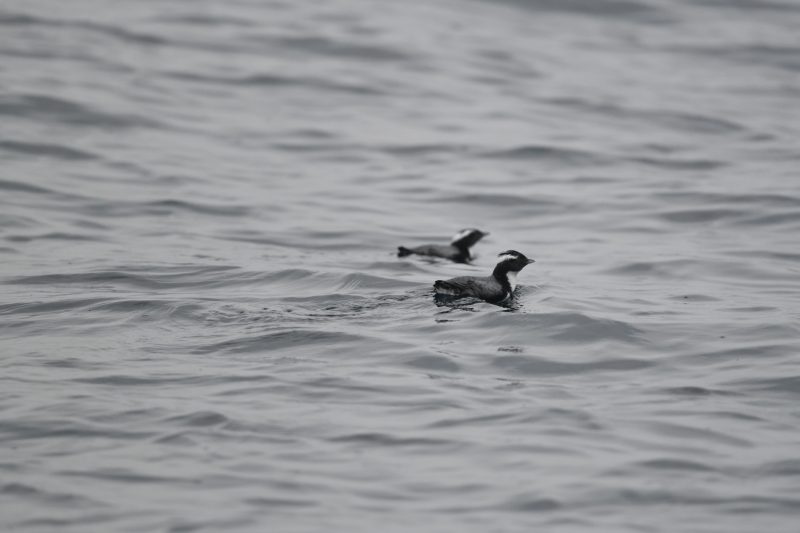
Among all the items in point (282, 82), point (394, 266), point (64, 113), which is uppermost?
point (282, 82)

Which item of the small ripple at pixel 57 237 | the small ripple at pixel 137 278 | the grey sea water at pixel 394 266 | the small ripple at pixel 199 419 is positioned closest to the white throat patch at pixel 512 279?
the grey sea water at pixel 394 266

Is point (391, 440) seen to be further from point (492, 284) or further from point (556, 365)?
point (492, 284)

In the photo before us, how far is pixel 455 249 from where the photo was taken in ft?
51.5

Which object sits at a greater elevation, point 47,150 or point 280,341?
point 47,150

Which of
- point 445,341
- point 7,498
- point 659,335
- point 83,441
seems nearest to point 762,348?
point 659,335

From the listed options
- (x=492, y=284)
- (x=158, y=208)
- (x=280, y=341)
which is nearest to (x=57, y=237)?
(x=158, y=208)

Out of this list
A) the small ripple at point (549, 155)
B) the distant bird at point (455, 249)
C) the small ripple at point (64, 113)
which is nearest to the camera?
the distant bird at point (455, 249)

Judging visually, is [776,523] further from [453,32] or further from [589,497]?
[453,32]

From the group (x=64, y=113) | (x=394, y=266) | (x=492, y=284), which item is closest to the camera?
(x=492, y=284)

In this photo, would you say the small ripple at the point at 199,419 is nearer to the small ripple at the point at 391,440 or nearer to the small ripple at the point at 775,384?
the small ripple at the point at 391,440

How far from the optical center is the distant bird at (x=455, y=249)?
50.3 ft

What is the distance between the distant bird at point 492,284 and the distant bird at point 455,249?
206cm

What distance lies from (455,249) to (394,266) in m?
1.10

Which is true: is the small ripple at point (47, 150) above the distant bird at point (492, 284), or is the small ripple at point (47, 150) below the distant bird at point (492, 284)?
above
